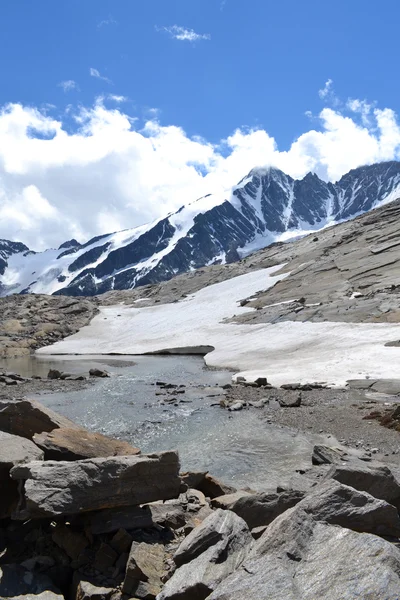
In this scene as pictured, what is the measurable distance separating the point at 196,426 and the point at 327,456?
6532mm

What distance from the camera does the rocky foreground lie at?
464cm

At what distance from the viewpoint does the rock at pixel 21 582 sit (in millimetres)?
6094

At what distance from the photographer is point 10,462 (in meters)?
7.50

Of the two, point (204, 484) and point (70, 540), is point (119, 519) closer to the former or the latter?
point (70, 540)

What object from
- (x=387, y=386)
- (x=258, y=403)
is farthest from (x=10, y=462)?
(x=387, y=386)

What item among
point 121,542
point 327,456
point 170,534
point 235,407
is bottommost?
point 235,407

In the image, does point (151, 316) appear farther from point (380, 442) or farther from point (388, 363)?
point (380, 442)

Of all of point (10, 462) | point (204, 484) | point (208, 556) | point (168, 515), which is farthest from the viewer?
point (204, 484)

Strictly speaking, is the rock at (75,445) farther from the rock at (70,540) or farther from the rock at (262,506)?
the rock at (262,506)

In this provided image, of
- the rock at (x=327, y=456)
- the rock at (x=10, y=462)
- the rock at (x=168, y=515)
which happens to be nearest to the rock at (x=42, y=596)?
the rock at (x=10, y=462)

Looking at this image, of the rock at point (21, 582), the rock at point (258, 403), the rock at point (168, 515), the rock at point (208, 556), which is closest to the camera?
the rock at point (208, 556)

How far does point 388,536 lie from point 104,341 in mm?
51860

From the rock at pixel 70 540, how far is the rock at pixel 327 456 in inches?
259

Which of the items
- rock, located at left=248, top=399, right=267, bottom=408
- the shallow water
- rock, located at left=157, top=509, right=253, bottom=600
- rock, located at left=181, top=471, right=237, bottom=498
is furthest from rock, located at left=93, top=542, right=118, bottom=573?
rock, located at left=248, top=399, right=267, bottom=408
